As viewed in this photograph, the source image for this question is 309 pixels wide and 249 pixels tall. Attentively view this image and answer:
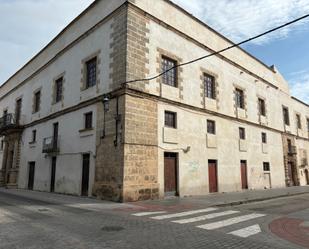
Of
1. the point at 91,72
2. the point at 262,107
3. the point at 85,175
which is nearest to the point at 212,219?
the point at 85,175

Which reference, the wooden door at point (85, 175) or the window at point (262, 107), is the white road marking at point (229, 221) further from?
the window at point (262, 107)

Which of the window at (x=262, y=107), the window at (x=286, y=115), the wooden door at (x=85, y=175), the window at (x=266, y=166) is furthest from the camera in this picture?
the window at (x=286, y=115)

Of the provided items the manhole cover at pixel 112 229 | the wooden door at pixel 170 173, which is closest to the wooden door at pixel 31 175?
the wooden door at pixel 170 173

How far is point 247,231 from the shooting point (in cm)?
690

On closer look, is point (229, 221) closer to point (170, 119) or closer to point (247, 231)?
point (247, 231)

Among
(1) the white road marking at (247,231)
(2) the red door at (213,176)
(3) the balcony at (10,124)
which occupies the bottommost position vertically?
(1) the white road marking at (247,231)

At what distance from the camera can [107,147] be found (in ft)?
45.3

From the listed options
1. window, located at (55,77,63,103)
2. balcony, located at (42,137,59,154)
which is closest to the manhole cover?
balcony, located at (42,137,59,154)

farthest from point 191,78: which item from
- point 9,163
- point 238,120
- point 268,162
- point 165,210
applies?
point 9,163

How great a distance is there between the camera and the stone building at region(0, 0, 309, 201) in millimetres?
13695

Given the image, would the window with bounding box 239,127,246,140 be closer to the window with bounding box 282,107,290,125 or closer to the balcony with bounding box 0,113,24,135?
the window with bounding box 282,107,290,125

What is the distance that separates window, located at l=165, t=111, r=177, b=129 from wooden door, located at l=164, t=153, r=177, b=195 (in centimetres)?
161

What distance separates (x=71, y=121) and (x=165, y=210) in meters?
9.52

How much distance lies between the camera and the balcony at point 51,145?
1812 centimetres
